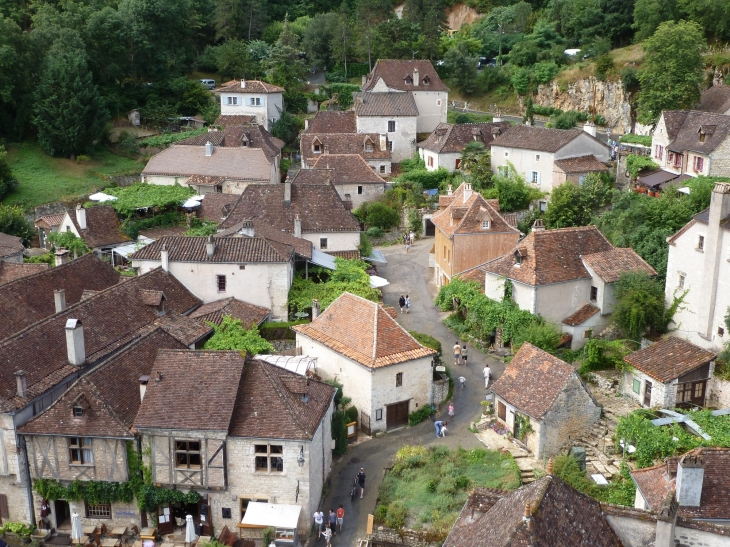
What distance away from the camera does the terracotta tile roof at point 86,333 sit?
33.2 m

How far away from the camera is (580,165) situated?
65.4m

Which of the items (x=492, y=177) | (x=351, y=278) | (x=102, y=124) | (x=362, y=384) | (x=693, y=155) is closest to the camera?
(x=362, y=384)

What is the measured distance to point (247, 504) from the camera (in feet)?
104

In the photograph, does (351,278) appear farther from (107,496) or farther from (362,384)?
(107,496)

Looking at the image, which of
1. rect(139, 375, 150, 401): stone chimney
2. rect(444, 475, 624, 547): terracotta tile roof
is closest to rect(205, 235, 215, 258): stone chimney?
rect(139, 375, 150, 401): stone chimney

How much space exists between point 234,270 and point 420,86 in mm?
45859

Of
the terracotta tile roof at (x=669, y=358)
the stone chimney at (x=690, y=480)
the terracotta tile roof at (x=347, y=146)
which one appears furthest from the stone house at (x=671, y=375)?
the terracotta tile roof at (x=347, y=146)

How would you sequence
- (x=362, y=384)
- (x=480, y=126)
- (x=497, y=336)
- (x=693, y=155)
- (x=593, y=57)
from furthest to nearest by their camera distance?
(x=593, y=57) → (x=480, y=126) → (x=693, y=155) → (x=497, y=336) → (x=362, y=384)

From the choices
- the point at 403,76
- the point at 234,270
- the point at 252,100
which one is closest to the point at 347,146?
the point at 403,76

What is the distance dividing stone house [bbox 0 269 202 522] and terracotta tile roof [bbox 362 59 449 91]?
4675cm

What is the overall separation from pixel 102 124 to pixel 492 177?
39.1 meters

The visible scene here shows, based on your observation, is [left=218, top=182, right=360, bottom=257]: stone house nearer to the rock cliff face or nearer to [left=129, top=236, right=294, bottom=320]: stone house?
[left=129, top=236, right=294, bottom=320]: stone house

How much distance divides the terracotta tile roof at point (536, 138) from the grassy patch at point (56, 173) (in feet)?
116

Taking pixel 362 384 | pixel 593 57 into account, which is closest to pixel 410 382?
pixel 362 384
